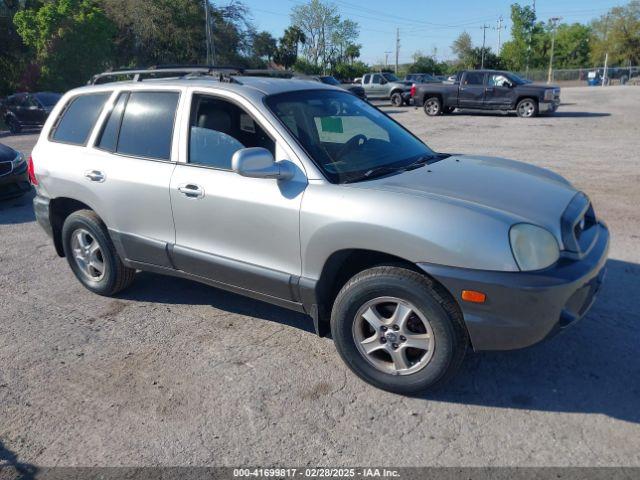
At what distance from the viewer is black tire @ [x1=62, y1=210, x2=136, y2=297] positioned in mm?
4602

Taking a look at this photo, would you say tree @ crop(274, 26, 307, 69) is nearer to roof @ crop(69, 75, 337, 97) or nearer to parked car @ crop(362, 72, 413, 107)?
parked car @ crop(362, 72, 413, 107)

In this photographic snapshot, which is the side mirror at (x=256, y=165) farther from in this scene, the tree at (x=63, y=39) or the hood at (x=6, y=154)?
the tree at (x=63, y=39)

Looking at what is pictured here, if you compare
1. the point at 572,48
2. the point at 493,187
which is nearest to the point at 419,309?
the point at 493,187

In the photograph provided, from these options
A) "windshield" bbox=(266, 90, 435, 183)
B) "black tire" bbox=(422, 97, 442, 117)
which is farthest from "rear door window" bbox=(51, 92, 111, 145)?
"black tire" bbox=(422, 97, 442, 117)

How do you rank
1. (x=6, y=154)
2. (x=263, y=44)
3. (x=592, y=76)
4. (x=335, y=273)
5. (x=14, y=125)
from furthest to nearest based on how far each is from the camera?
(x=592, y=76) → (x=263, y=44) → (x=14, y=125) → (x=6, y=154) → (x=335, y=273)

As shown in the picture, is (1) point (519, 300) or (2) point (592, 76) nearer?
(1) point (519, 300)

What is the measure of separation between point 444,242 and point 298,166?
109cm

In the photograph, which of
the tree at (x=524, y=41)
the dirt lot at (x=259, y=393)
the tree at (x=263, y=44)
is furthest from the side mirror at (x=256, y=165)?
the tree at (x=524, y=41)

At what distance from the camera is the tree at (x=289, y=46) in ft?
220

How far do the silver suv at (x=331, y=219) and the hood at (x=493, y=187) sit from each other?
17mm

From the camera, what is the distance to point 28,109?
20.5 m

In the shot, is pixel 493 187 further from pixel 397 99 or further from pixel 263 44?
pixel 263 44

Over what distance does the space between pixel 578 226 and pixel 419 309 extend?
1154mm

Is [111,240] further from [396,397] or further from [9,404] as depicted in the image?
[396,397]
